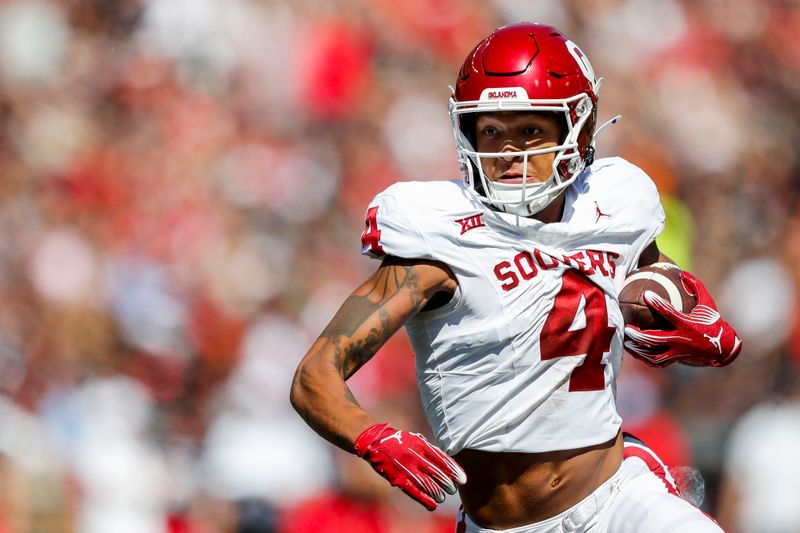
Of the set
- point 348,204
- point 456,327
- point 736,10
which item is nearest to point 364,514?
point 348,204

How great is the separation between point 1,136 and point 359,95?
1905 millimetres

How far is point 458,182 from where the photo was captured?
2910 millimetres

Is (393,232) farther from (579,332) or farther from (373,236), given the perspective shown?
(579,332)

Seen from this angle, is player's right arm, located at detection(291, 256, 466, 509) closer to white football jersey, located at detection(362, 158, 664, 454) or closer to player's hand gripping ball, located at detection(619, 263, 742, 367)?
white football jersey, located at detection(362, 158, 664, 454)

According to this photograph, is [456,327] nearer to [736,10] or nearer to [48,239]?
[48,239]

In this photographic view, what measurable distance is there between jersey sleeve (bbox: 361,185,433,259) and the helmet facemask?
0.21 meters

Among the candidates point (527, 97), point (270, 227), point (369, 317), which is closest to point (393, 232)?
point (369, 317)

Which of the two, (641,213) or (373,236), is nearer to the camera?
(373,236)

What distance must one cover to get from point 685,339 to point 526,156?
0.63m

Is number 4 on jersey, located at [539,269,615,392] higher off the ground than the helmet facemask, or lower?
lower

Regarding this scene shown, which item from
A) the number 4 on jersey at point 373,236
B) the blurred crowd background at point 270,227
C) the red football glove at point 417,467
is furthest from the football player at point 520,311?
the blurred crowd background at point 270,227

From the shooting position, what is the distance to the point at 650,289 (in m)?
2.96

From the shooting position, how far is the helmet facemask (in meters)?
2.80

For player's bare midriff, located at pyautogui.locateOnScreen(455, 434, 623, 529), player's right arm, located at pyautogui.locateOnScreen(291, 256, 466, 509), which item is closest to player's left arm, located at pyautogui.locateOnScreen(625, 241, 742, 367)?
player's bare midriff, located at pyautogui.locateOnScreen(455, 434, 623, 529)
